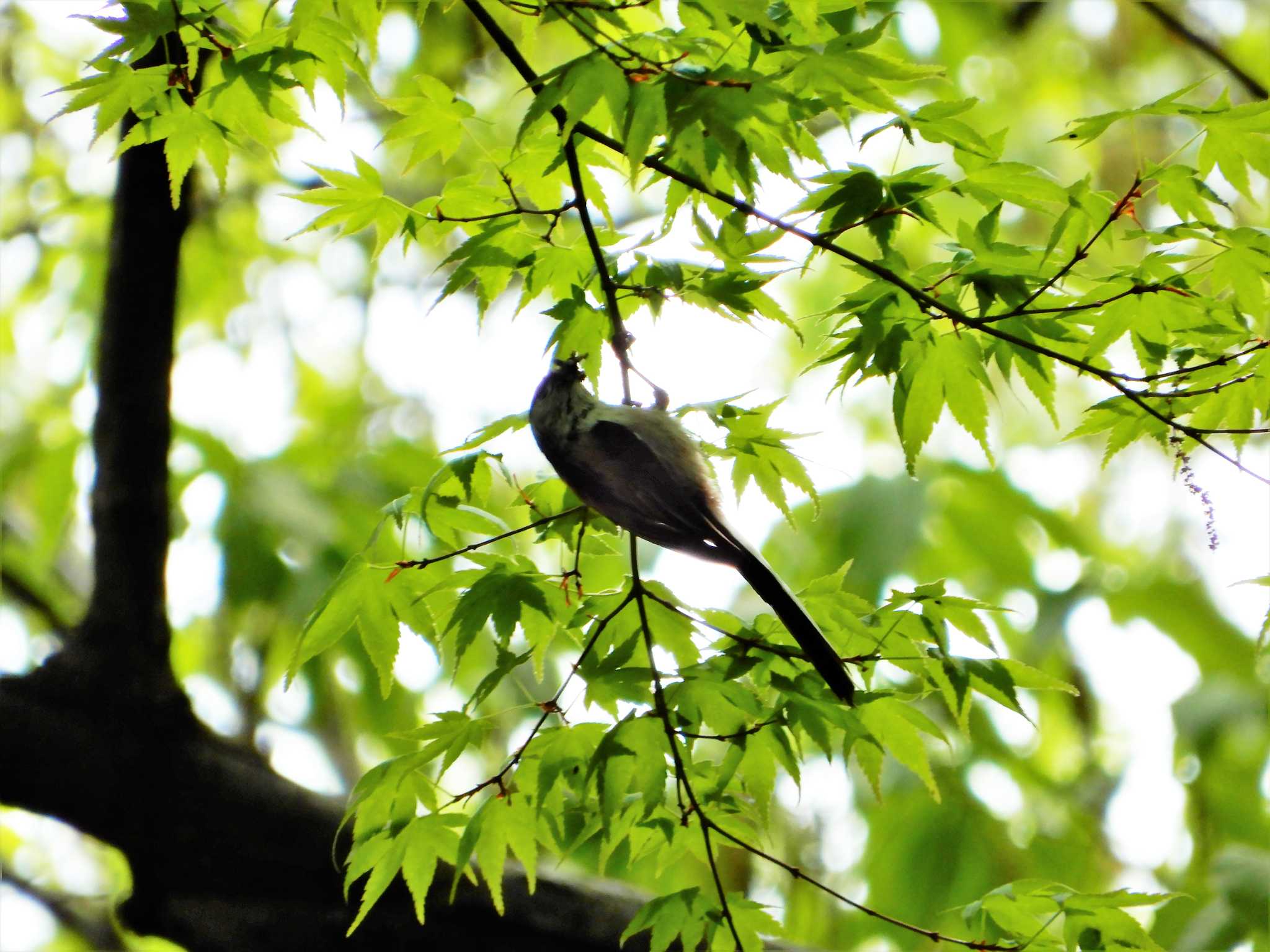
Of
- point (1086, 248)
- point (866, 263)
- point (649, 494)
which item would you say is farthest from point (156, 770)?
point (1086, 248)

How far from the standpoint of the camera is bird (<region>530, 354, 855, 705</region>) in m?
1.64

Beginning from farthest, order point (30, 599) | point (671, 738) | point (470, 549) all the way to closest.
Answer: point (30, 599) < point (470, 549) < point (671, 738)

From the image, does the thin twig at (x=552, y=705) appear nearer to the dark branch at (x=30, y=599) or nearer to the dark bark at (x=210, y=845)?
the dark bark at (x=210, y=845)

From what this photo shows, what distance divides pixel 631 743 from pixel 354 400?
14.6 ft

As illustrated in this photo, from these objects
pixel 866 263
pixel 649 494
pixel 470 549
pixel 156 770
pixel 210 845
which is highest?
pixel 866 263

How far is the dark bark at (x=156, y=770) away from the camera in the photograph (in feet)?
8.32

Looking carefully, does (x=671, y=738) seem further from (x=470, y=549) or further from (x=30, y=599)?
(x=30, y=599)

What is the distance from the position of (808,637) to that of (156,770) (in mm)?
1848

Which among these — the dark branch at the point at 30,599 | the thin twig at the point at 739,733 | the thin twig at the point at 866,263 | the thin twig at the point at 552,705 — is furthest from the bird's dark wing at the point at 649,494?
the dark branch at the point at 30,599

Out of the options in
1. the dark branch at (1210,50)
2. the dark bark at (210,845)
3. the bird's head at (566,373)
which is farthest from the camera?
the dark branch at (1210,50)

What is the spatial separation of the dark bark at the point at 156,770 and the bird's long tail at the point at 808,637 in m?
1.34

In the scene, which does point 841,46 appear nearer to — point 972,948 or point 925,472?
point 972,948

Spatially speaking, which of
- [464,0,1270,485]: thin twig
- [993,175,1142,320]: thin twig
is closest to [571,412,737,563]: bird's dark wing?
[464,0,1270,485]: thin twig

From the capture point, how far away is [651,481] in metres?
1.64
